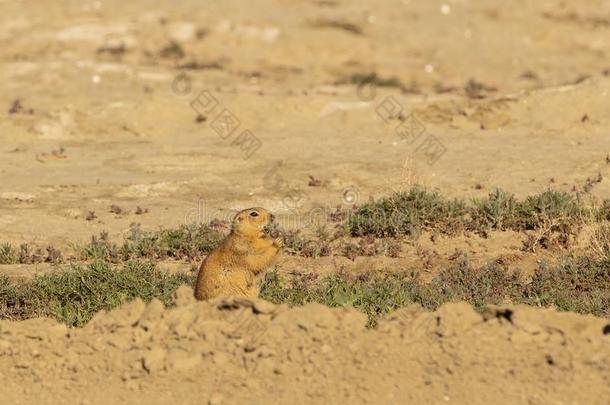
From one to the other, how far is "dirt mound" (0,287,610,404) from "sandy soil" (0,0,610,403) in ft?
0.04

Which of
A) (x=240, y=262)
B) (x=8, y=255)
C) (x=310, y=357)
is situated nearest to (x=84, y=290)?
(x=8, y=255)

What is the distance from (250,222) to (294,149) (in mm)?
6216

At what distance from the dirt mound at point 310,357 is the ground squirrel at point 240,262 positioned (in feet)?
2.08

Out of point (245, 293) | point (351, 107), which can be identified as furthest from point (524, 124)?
point (245, 293)

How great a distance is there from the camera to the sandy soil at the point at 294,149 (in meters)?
6.98

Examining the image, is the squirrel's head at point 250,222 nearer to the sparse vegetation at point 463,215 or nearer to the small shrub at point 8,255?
the sparse vegetation at point 463,215

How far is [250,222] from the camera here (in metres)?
8.66

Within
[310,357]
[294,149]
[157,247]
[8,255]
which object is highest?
[294,149]

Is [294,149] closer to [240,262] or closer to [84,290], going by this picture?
[84,290]

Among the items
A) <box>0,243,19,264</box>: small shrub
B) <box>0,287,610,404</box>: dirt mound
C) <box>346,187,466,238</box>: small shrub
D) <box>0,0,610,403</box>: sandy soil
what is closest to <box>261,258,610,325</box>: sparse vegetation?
<box>0,0,610,403</box>: sandy soil

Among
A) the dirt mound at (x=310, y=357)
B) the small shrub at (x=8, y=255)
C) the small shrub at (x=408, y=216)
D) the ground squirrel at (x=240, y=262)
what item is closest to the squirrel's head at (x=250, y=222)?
the ground squirrel at (x=240, y=262)

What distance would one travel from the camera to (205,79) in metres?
18.7

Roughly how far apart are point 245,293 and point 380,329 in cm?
145

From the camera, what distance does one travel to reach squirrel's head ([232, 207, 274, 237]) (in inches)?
338
